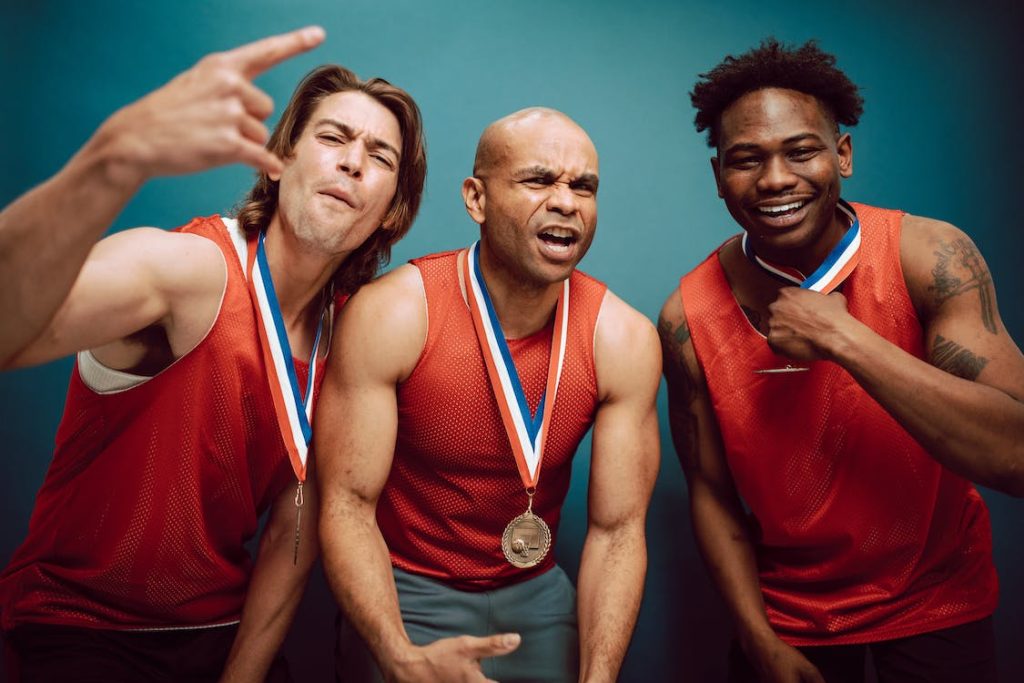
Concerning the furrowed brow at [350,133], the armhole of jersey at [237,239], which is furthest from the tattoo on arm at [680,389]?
the armhole of jersey at [237,239]

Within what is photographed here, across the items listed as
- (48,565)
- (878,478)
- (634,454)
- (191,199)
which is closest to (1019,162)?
(878,478)

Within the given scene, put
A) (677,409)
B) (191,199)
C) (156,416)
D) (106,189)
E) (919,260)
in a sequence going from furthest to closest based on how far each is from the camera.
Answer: (191,199)
(677,409)
(919,260)
(156,416)
(106,189)

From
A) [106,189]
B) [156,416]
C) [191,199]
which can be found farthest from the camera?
[191,199]

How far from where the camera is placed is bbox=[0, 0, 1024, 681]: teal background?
9.34 ft

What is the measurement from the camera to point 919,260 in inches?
84.0

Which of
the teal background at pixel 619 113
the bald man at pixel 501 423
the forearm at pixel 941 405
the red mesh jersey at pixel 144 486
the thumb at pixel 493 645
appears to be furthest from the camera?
the teal background at pixel 619 113

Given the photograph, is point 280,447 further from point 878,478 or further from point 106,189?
point 878,478

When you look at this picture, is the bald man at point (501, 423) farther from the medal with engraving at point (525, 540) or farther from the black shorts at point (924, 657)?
the black shorts at point (924, 657)

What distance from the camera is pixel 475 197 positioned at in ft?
7.44

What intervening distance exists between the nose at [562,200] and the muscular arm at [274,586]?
100 cm

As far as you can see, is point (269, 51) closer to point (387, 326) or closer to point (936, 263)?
point (387, 326)

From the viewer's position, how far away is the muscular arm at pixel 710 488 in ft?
7.57

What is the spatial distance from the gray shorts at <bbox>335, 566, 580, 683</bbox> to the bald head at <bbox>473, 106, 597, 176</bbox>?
46.9 inches

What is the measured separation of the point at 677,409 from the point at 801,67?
104 cm
